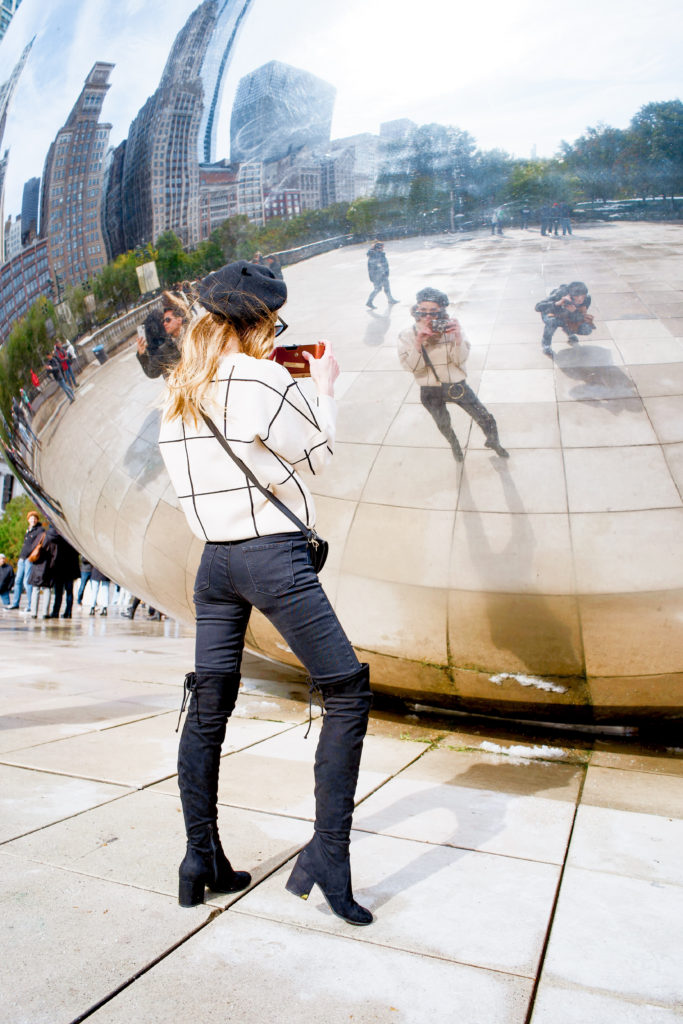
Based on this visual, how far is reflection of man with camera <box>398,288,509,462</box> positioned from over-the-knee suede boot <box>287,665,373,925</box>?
43.2 inches

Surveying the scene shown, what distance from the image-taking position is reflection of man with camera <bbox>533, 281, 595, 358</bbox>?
2.86 metres

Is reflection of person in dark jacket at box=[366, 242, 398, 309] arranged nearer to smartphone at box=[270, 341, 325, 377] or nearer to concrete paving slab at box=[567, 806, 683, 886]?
smartphone at box=[270, 341, 325, 377]

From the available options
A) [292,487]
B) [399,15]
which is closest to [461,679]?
[292,487]

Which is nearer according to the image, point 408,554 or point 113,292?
point 408,554

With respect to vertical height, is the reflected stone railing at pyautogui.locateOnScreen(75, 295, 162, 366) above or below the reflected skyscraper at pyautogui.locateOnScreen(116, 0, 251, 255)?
below

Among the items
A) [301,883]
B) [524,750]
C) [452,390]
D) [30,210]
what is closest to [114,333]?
[30,210]

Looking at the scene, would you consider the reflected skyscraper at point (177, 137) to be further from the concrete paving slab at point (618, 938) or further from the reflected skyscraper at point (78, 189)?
the concrete paving slab at point (618, 938)

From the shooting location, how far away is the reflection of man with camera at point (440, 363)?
9.43ft

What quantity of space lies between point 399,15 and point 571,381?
141 centimetres

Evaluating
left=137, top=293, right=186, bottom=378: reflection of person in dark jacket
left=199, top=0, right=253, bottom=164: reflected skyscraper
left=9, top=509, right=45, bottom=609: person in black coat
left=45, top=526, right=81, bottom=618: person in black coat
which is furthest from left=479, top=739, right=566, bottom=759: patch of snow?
left=9, top=509, right=45, bottom=609: person in black coat

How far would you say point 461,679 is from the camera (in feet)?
10.4

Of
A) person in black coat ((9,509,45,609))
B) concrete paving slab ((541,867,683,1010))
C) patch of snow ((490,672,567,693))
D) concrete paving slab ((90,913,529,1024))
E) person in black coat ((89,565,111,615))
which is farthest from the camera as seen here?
person in black coat ((89,565,111,615))

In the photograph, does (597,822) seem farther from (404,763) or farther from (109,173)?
(109,173)

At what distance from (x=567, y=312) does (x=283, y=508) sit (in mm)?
1375
